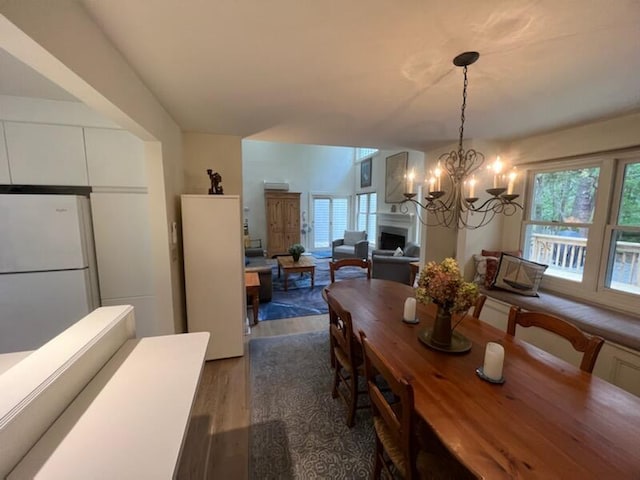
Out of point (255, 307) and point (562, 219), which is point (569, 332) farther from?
point (255, 307)

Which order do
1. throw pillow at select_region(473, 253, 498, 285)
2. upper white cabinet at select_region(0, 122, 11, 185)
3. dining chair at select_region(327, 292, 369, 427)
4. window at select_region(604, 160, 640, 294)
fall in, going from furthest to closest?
throw pillow at select_region(473, 253, 498, 285), window at select_region(604, 160, 640, 294), upper white cabinet at select_region(0, 122, 11, 185), dining chair at select_region(327, 292, 369, 427)

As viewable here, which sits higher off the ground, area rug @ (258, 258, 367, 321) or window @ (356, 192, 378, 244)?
window @ (356, 192, 378, 244)

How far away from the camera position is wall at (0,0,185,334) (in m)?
0.83

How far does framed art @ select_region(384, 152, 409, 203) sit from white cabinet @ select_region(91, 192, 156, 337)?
15.9ft

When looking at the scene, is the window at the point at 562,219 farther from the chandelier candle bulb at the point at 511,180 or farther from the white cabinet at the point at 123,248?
the white cabinet at the point at 123,248

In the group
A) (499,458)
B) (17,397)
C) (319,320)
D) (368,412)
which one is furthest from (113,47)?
(319,320)

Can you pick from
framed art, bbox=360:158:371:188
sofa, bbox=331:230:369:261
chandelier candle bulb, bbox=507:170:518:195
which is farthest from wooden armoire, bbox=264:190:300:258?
chandelier candle bulb, bbox=507:170:518:195

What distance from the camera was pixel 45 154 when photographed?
76.6 inches

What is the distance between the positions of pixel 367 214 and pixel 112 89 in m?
6.67

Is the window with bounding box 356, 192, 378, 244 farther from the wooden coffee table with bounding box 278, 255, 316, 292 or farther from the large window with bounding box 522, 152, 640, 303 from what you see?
Answer: the large window with bounding box 522, 152, 640, 303

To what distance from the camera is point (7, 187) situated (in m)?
Answer: 1.91

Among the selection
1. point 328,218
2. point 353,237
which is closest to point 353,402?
point 353,237

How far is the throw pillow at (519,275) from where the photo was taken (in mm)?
2619

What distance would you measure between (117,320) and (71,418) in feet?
1.53
